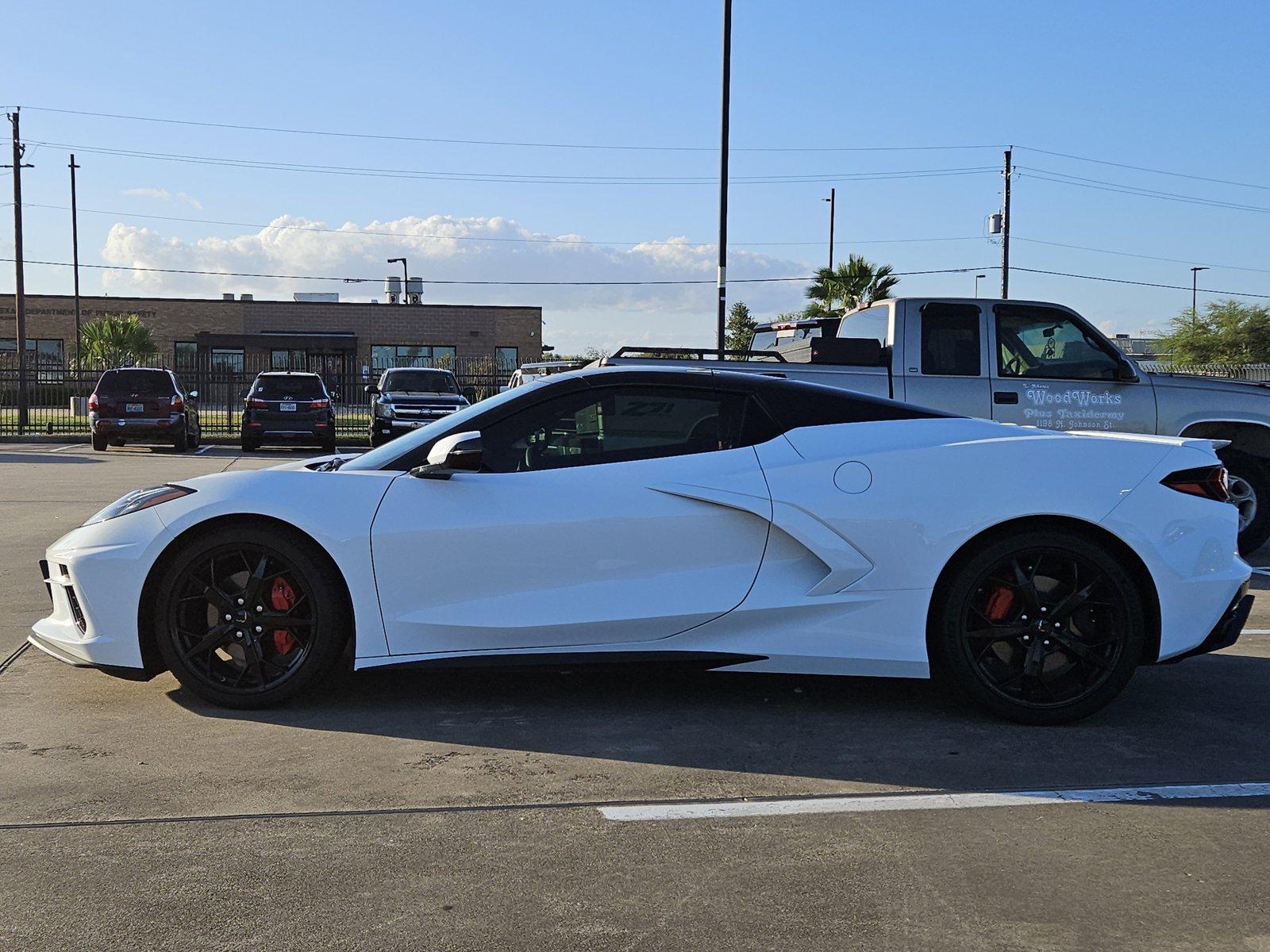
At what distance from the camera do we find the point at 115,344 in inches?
1975

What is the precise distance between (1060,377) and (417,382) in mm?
17284

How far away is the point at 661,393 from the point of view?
5.14 m

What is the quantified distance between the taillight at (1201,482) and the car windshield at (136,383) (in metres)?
22.6

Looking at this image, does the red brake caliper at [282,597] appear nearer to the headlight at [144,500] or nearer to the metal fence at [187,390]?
the headlight at [144,500]

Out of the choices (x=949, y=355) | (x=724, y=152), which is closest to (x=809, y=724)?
(x=949, y=355)

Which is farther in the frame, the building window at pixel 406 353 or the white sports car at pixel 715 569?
the building window at pixel 406 353

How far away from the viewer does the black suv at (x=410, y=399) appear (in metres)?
24.6

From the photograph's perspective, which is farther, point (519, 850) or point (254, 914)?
point (519, 850)

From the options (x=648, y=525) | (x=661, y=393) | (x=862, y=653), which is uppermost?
(x=661, y=393)

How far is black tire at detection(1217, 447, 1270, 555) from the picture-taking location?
9.75 meters

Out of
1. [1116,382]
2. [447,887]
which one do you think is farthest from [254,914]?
[1116,382]

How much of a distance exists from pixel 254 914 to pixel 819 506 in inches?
101

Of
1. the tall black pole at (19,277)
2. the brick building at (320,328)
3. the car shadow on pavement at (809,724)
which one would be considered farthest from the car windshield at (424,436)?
the brick building at (320,328)

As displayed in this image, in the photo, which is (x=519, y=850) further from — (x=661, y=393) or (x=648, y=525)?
(x=661, y=393)
